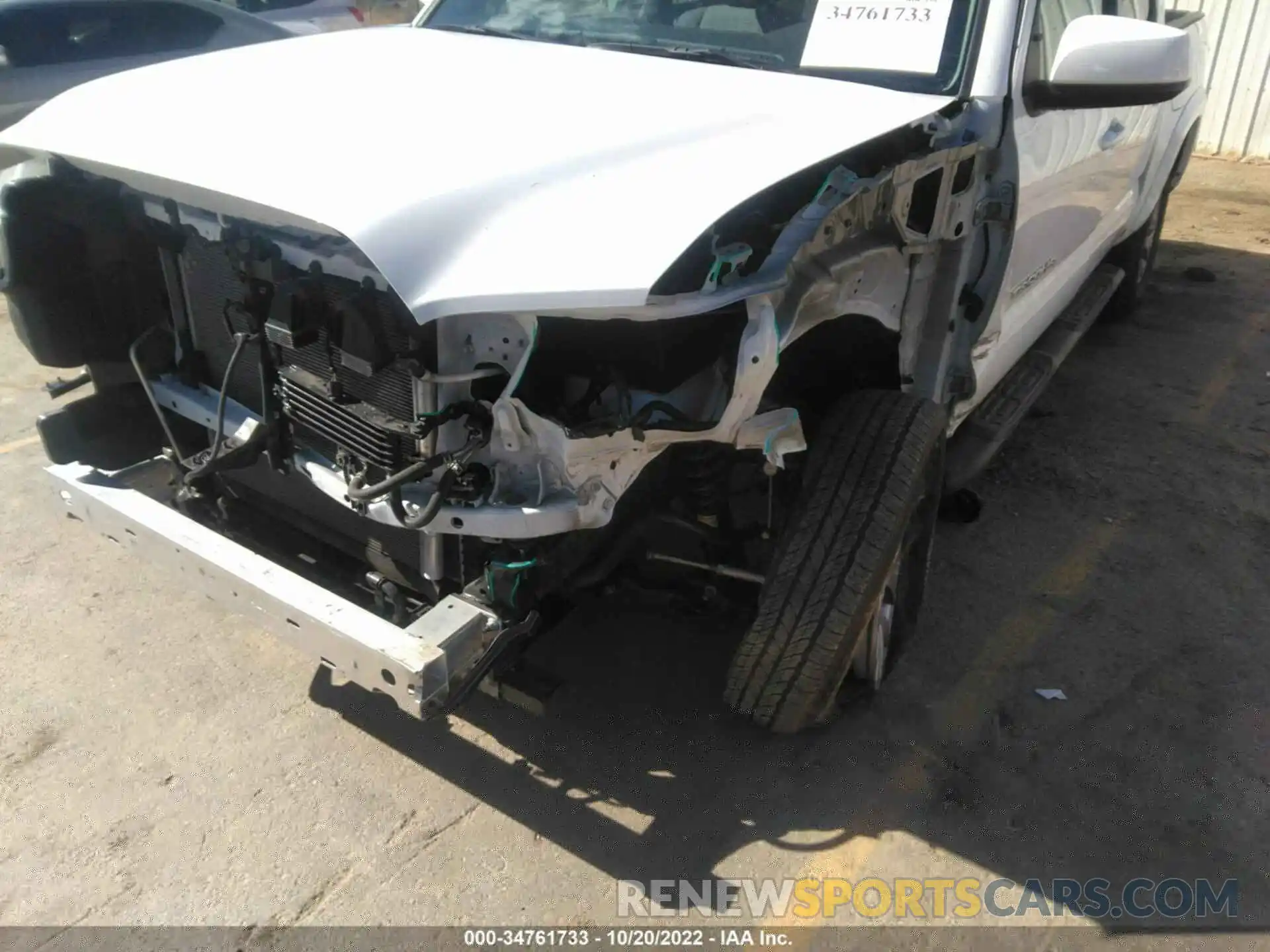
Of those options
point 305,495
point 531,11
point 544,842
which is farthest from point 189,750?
point 531,11

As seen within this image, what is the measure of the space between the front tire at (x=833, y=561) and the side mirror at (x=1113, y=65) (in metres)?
0.99

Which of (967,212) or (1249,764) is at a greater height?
(967,212)

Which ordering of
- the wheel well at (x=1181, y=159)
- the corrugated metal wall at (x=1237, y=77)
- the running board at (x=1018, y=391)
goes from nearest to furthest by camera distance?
the running board at (x=1018, y=391), the wheel well at (x=1181, y=159), the corrugated metal wall at (x=1237, y=77)

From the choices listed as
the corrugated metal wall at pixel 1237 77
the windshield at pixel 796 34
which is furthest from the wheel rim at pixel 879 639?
the corrugated metal wall at pixel 1237 77

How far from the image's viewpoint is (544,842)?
97.0 inches

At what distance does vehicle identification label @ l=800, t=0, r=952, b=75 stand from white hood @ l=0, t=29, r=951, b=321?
0.44 ft

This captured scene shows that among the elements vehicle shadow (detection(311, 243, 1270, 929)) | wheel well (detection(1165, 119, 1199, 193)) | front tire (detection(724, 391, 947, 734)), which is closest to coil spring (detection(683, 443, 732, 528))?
front tire (detection(724, 391, 947, 734))

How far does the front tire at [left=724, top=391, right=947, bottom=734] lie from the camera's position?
8.05ft

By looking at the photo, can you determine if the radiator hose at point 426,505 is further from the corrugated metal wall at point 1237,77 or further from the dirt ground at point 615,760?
the corrugated metal wall at point 1237,77

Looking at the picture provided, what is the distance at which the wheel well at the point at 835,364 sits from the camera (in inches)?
108

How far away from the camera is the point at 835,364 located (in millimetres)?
2982

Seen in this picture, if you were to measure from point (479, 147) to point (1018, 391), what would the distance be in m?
2.61

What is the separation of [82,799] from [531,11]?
8.75 feet

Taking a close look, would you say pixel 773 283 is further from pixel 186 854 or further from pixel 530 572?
pixel 186 854
